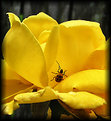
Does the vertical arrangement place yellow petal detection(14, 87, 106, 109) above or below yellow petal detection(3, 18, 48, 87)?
below

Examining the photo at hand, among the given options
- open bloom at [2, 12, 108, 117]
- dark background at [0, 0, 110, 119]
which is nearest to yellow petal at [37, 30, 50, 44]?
open bloom at [2, 12, 108, 117]

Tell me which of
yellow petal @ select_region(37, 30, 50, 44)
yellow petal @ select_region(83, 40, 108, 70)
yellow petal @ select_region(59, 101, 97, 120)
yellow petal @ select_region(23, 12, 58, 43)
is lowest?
yellow petal @ select_region(59, 101, 97, 120)

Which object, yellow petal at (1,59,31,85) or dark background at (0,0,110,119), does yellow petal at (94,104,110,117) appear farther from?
dark background at (0,0,110,119)

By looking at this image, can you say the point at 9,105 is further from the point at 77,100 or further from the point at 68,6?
the point at 68,6

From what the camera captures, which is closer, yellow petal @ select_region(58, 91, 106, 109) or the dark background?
yellow petal @ select_region(58, 91, 106, 109)

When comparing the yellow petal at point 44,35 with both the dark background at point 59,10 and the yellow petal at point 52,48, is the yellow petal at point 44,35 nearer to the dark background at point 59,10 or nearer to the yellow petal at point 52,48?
the yellow petal at point 52,48
